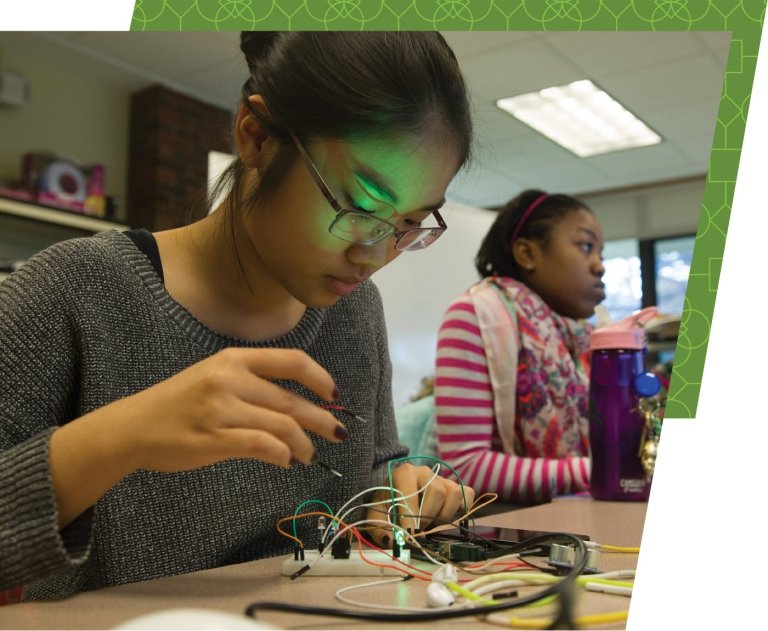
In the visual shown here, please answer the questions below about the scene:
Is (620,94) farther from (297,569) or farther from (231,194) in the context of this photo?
(297,569)

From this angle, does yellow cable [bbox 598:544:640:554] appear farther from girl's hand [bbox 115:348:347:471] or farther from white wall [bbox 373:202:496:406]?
white wall [bbox 373:202:496:406]

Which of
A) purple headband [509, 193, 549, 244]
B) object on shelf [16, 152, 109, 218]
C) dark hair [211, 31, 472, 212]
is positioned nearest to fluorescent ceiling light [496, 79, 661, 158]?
purple headband [509, 193, 549, 244]

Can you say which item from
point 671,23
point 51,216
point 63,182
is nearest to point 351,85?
point 671,23

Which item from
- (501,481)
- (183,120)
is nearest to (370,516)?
(501,481)

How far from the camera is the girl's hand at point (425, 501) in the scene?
0.58 m

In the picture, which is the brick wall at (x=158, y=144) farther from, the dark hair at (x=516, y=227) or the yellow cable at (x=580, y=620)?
the yellow cable at (x=580, y=620)

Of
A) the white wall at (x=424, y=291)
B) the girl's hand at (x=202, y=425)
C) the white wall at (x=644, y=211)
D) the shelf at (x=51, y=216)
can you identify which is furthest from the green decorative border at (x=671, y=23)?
the white wall at (x=644, y=211)

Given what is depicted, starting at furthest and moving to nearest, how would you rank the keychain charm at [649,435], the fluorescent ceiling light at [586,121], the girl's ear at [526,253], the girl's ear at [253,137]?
the fluorescent ceiling light at [586,121], the girl's ear at [526,253], the keychain charm at [649,435], the girl's ear at [253,137]

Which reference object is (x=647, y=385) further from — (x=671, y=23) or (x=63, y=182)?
(x=63, y=182)

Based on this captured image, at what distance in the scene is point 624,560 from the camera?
515mm

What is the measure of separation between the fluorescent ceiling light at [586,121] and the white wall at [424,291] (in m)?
0.24

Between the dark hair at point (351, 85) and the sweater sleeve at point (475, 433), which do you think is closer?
the dark hair at point (351, 85)

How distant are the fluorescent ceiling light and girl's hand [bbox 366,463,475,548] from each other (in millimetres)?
829

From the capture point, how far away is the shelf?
2.03 m
